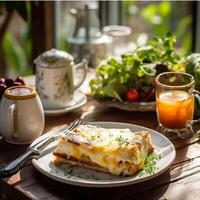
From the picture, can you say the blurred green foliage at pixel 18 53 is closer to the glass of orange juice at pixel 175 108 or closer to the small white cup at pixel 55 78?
the small white cup at pixel 55 78

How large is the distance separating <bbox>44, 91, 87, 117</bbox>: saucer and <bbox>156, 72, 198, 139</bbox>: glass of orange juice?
0.29 meters

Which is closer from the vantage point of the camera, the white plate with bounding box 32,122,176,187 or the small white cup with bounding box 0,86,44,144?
the white plate with bounding box 32,122,176,187

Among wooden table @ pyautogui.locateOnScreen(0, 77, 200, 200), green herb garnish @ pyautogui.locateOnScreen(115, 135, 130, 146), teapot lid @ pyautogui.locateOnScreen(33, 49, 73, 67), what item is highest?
teapot lid @ pyautogui.locateOnScreen(33, 49, 73, 67)

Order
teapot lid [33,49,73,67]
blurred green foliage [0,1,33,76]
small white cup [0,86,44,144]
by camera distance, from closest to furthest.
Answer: small white cup [0,86,44,144] < teapot lid [33,49,73,67] < blurred green foliage [0,1,33,76]

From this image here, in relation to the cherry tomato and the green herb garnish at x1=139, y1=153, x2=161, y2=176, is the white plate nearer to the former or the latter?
the green herb garnish at x1=139, y1=153, x2=161, y2=176

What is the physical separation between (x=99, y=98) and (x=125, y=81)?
0.10 metres

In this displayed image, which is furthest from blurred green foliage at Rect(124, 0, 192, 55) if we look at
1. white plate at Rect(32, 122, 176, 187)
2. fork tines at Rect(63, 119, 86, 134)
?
white plate at Rect(32, 122, 176, 187)

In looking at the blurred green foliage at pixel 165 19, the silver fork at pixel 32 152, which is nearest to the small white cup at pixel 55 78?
the silver fork at pixel 32 152

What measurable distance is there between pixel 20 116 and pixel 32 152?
0.14m

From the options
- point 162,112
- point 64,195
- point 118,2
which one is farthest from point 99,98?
point 118,2

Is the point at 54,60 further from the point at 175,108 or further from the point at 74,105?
the point at 175,108

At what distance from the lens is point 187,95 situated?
1575 millimetres

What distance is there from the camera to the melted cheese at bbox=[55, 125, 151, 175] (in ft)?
4.26

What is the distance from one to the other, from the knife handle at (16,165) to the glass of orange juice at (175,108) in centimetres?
40
